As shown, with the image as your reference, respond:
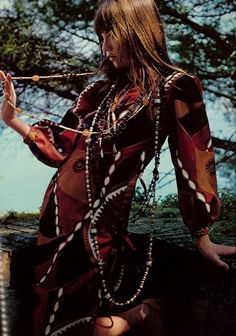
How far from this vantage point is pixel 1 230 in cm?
→ 163

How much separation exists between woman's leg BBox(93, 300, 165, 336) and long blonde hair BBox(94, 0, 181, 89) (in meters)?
0.36

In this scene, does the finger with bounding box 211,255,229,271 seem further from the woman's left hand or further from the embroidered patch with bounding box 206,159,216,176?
→ the embroidered patch with bounding box 206,159,216,176

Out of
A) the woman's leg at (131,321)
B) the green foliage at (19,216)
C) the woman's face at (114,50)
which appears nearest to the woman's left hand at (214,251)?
the woman's leg at (131,321)

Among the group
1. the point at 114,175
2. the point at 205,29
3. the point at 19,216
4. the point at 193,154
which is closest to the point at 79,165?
the point at 114,175

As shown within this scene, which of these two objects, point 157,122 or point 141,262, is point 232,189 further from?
point 157,122

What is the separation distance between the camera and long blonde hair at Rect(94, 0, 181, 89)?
1.02 metres

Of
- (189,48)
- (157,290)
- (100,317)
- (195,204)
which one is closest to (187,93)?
(195,204)

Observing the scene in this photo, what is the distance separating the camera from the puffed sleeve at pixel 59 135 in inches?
40.4

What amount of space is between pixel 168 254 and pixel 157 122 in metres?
0.90

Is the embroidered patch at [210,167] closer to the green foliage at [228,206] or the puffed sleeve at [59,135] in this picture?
the puffed sleeve at [59,135]

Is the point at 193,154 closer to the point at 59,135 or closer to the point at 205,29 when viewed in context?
the point at 59,135

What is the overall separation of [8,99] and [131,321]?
40cm

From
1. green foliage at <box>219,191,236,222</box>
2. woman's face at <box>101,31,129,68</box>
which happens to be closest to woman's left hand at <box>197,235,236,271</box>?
woman's face at <box>101,31,129,68</box>

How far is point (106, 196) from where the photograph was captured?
1.01 m
